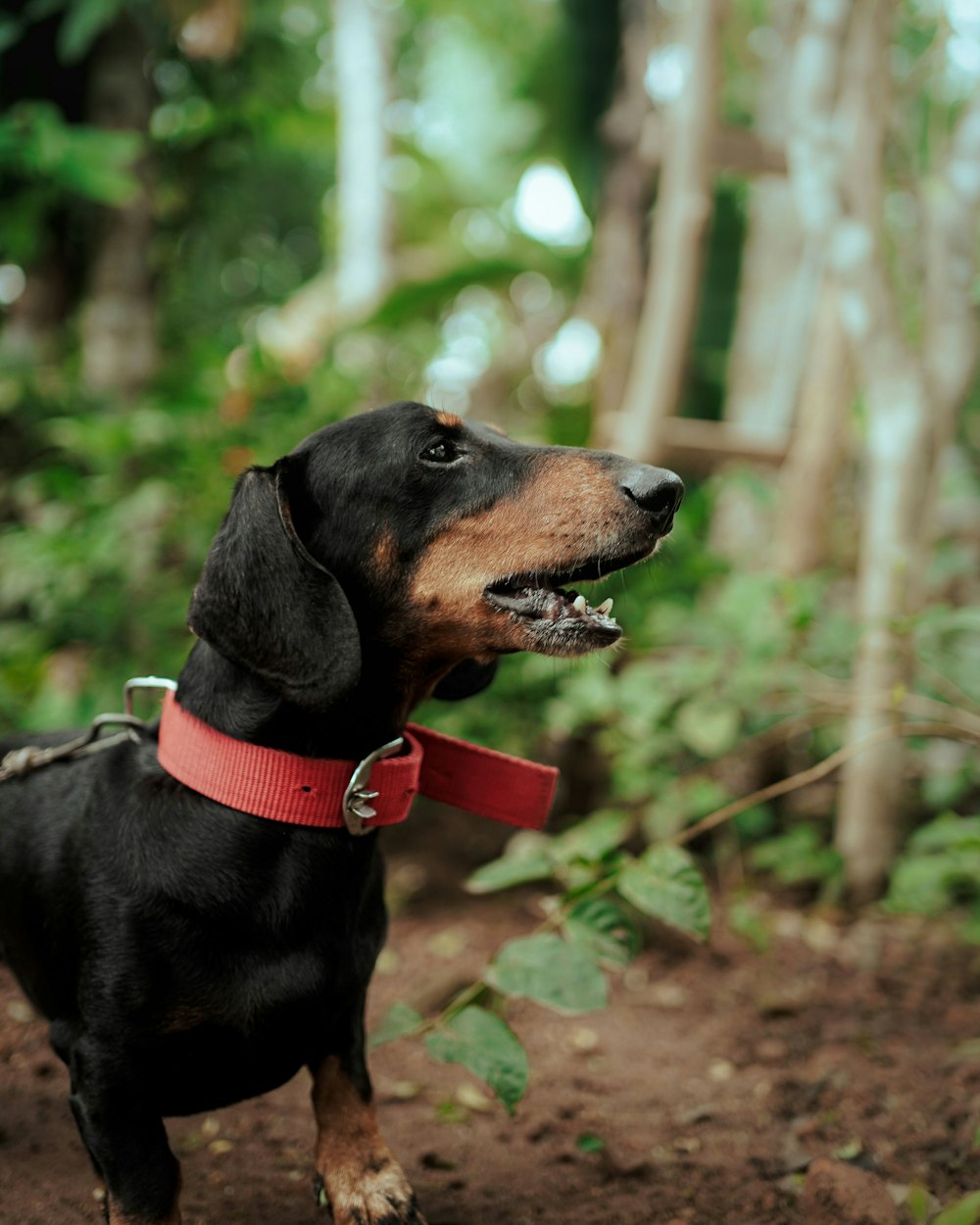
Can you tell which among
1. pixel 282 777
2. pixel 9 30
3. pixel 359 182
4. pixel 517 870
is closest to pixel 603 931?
pixel 517 870

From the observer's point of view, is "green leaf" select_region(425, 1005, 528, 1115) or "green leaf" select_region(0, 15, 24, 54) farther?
"green leaf" select_region(0, 15, 24, 54)

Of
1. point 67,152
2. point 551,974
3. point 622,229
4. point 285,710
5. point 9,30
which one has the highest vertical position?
point 9,30

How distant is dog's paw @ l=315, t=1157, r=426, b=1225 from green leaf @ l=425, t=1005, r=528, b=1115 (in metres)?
0.25

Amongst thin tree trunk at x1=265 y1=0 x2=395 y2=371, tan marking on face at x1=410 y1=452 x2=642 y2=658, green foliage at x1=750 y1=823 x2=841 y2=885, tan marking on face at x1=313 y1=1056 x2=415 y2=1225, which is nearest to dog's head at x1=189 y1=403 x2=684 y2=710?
tan marking on face at x1=410 y1=452 x2=642 y2=658

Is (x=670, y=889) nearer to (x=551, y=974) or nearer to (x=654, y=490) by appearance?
(x=551, y=974)

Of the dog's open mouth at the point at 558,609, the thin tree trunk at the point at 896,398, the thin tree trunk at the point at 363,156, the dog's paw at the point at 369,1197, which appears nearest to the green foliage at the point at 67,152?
the thin tree trunk at the point at 363,156

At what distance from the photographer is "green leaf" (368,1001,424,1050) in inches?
91.9

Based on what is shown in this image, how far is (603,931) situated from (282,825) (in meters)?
0.85

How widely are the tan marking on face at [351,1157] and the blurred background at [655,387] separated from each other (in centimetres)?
156

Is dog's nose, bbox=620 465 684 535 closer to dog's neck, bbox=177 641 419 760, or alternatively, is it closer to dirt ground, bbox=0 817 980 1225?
dog's neck, bbox=177 641 419 760

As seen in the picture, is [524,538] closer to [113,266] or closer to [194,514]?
[194,514]

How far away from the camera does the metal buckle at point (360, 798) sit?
198 centimetres

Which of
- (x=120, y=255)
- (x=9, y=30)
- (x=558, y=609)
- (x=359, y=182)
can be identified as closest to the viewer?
(x=558, y=609)

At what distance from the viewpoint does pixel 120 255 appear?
620 cm
